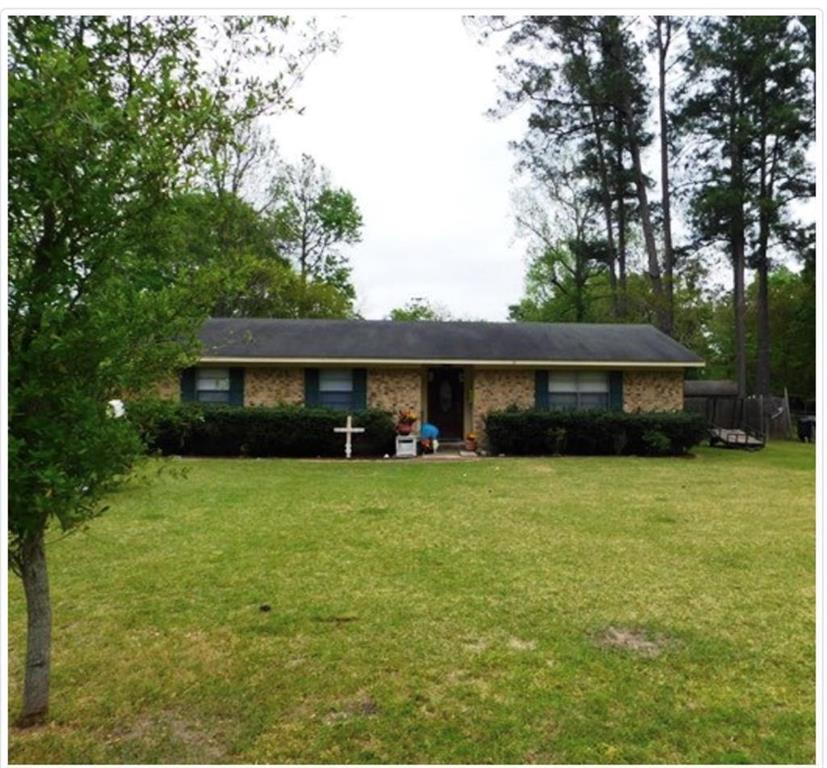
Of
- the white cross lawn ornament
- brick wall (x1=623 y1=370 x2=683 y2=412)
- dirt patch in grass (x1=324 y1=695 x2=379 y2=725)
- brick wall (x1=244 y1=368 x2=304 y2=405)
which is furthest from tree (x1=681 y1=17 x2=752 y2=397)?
dirt patch in grass (x1=324 y1=695 x2=379 y2=725)

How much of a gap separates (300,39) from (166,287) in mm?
3395

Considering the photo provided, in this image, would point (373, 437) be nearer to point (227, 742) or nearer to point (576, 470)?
point (576, 470)

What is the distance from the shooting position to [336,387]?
14875 millimetres

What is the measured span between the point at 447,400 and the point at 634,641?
1246 centimetres

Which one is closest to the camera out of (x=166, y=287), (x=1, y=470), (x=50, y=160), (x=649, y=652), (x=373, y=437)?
(x=1, y=470)

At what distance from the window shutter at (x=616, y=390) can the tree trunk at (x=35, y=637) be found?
47.0 ft

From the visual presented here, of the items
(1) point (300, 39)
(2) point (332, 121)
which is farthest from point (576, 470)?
(1) point (300, 39)

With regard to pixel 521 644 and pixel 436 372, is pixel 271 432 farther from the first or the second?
pixel 521 644

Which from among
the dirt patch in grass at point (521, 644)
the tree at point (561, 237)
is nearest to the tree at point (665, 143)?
the tree at point (561, 237)

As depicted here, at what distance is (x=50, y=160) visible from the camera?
2525 mm

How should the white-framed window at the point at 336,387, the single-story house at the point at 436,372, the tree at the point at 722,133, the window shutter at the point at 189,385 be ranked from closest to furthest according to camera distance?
1. the window shutter at the point at 189,385
2. the single-story house at the point at 436,372
3. the white-framed window at the point at 336,387
4. the tree at the point at 722,133

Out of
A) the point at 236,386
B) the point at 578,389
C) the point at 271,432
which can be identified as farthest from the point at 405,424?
the point at 578,389

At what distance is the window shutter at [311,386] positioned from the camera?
1472 cm

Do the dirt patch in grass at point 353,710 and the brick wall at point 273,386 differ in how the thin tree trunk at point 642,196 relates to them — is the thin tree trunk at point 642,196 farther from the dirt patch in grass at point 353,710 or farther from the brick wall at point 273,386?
the dirt patch in grass at point 353,710
